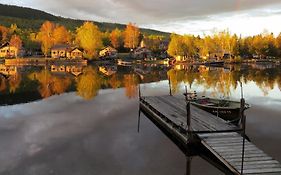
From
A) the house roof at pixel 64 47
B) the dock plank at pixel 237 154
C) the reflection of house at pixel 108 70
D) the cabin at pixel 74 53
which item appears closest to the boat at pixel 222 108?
the dock plank at pixel 237 154

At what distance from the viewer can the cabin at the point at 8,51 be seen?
179 m

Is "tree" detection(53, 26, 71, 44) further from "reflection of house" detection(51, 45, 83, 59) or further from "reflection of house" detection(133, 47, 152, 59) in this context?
"reflection of house" detection(133, 47, 152, 59)

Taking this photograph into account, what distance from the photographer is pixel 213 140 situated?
78.3ft

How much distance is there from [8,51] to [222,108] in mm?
166748

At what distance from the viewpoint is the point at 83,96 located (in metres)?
54.1

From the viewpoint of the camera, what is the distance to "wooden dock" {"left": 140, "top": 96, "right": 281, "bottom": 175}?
19.5 metres

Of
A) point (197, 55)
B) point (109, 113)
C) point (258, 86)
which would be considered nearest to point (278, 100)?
point (258, 86)

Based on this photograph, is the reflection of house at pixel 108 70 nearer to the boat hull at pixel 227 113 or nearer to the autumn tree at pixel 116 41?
the boat hull at pixel 227 113

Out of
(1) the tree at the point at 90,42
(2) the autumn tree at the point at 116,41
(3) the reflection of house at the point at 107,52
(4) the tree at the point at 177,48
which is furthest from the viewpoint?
(2) the autumn tree at the point at 116,41

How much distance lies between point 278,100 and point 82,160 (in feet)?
103

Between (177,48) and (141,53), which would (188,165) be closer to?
(177,48)

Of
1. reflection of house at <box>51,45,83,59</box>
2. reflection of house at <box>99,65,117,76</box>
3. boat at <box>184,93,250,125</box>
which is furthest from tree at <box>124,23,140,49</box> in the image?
boat at <box>184,93,250,125</box>

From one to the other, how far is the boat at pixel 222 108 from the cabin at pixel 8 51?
15710 cm

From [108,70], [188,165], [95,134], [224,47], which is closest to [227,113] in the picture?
[188,165]
